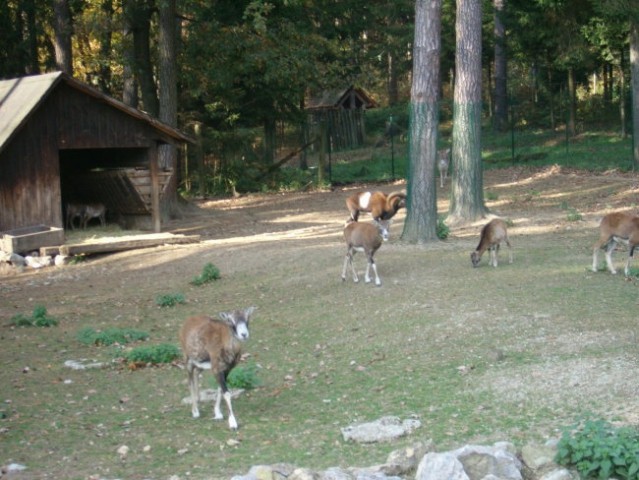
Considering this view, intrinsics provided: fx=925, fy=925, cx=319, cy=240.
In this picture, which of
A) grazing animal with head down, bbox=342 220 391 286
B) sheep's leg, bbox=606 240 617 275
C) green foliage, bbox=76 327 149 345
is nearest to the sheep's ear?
green foliage, bbox=76 327 149 345

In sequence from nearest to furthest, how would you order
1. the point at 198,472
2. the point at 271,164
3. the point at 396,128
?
the point at 198,472
the point at 271,164
the point at 396,128

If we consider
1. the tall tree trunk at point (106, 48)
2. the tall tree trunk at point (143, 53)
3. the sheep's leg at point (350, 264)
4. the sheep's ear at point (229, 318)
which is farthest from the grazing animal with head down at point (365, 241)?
the tall tree trunk at point (106, 48)

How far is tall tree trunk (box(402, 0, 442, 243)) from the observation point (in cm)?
1797

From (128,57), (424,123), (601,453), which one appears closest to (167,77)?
(128,57)

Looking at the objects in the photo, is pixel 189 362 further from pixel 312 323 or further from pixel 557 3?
pixel 557 3

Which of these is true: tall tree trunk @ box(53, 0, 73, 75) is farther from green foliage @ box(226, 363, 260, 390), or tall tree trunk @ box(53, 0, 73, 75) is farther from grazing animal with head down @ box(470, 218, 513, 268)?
green foliage @ box(226, 363, 260, 390)

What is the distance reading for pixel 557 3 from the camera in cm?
3094

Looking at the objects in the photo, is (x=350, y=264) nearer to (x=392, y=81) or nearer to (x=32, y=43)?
(x=32, y=43)

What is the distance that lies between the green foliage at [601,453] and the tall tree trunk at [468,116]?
46.2 ft

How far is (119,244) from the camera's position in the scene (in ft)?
66.8

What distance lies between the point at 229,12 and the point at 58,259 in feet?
41.3

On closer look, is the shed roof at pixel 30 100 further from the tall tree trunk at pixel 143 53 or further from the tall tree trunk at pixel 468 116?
the tall tree trunk at pixel 468 116

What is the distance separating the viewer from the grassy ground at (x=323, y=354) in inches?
318

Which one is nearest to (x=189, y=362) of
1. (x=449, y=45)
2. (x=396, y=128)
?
(x=449, y=45)
